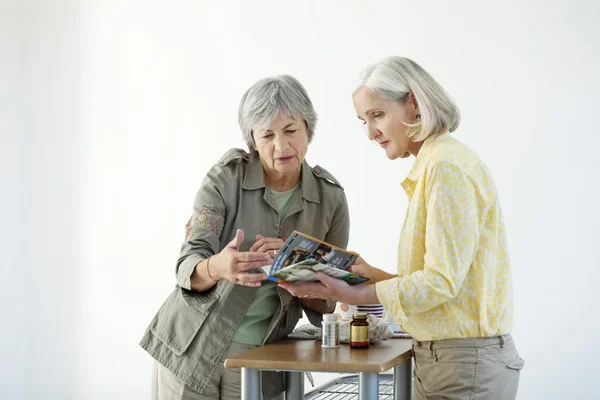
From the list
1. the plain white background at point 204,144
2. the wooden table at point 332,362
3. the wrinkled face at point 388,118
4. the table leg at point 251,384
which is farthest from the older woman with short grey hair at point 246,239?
the plain white background at point 204,144

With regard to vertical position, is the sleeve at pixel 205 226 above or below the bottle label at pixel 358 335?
above

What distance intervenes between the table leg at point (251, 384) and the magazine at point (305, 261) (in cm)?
25

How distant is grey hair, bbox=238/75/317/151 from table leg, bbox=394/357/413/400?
0.81 m

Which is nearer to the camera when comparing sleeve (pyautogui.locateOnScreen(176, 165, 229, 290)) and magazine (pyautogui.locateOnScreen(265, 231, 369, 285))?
magazine (pyautogui.locateOnScreen(265, 231, 369, 285))

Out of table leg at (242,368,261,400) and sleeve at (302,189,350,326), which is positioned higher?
sleeve at (302,189,350,326)

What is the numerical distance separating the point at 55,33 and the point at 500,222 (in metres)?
3.82

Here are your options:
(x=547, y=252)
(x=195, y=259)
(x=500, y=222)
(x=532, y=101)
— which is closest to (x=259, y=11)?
(x=532, y=101)

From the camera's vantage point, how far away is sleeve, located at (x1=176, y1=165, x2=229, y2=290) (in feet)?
7.25

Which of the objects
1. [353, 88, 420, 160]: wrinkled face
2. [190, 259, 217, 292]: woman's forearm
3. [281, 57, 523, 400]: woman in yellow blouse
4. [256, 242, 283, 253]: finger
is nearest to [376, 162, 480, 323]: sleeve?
[281, 57, 523, 400]: woman in yellow blouse

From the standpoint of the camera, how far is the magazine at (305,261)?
193 cm

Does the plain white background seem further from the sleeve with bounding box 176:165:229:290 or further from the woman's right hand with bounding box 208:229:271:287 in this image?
the woman's right hand with bounding box 208:229:271:287

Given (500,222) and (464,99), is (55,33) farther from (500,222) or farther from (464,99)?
(500,222)

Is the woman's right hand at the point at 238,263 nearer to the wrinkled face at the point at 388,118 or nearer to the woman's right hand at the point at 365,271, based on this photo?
the woman's right hand at the point at 365,271

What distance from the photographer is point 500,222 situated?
→ 5.99ft
